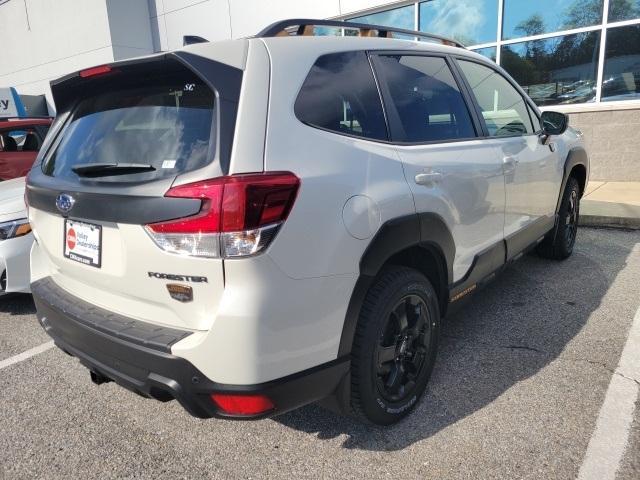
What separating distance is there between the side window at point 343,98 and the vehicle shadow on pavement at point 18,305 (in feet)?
11.5

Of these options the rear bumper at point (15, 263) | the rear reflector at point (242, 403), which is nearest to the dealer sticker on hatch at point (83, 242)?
the rear reflector at point (242, 403)

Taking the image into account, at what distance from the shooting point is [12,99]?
9.73 m

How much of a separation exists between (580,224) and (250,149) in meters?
5.79

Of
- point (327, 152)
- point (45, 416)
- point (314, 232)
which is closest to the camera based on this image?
point (314, 232)

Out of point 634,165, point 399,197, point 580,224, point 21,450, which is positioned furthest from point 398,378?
point 634,165

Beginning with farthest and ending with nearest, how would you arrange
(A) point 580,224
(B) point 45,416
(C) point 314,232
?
(A) point 580,224 → (B) point 45,416 → (C) point 314,232

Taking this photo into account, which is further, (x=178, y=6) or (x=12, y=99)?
(x=178, y=6)

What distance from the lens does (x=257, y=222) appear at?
173cm

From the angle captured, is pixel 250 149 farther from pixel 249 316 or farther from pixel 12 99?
pixel 12 99

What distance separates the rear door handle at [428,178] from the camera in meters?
2.38

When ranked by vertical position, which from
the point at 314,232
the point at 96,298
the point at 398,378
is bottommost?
the point at 398,378

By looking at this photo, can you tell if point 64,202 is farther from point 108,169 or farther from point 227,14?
point 227,14

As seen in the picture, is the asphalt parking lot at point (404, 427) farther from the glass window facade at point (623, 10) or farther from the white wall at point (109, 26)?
the white wall at point (109, 26)

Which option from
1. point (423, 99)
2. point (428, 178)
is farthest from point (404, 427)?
point (423, 99)
